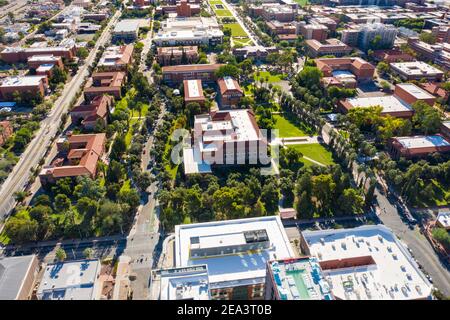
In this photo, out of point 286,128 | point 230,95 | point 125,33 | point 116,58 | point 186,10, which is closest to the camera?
point 286,128

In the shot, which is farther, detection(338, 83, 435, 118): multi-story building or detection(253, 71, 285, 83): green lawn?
detection(253, 71, 285, 83): green lawn

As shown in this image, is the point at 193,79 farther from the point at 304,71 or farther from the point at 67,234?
the point at 67,234

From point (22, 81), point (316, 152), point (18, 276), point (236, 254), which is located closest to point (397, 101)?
point (316, 152)

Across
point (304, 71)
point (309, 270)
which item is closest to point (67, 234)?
point (309, 270)

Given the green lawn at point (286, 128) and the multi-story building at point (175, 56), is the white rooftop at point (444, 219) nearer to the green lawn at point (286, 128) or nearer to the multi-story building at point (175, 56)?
the green lawn at point (286, 128)

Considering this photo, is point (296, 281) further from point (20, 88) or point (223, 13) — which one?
point (223, 13)

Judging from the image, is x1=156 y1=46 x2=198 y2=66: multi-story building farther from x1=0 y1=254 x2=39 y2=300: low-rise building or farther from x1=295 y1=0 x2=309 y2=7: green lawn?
x1=295 y1=0 x2=309 y2=7: green lawn

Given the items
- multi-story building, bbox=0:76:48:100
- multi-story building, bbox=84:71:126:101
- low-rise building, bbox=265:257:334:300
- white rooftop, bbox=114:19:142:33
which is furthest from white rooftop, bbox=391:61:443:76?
multi-story building, bbox=0:76:48:100
